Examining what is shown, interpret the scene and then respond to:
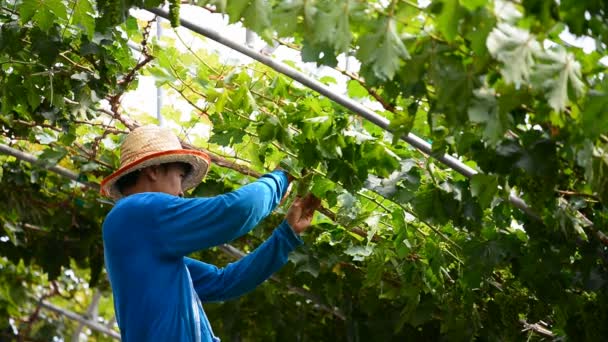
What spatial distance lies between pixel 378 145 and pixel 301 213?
36cm

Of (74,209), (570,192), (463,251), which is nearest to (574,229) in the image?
(570,192)

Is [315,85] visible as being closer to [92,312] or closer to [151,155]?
[151,155]

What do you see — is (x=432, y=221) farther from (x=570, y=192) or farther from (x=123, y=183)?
(x=123, y=183)

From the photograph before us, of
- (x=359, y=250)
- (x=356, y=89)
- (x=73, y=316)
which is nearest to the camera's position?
(x=356, y=89)

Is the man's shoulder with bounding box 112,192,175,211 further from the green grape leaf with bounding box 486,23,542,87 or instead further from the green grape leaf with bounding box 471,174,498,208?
the green grape leaf with bounding box 486,23,542,87

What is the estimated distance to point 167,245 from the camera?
393 cm

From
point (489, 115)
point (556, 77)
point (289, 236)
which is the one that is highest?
point (556, 77)

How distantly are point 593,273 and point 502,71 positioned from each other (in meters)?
1.74

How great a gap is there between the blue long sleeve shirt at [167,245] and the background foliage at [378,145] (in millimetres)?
529

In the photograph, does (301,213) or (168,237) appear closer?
(168,237)

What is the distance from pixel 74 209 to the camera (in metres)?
7.04

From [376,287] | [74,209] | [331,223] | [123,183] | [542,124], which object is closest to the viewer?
[542,124]

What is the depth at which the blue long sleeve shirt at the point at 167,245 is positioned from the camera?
3836 mm

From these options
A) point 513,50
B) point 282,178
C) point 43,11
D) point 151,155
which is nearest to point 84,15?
point 43,11
